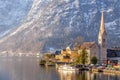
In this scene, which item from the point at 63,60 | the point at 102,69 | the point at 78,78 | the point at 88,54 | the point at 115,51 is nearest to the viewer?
the point at 78,78

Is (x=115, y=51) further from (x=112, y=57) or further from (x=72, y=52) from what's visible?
(x=72, y=52)

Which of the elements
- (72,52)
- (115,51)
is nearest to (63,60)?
(72,52)

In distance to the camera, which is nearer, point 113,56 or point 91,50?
point 91,50

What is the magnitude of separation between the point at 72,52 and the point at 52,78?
68.7 metres

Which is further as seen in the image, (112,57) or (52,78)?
(112,57)

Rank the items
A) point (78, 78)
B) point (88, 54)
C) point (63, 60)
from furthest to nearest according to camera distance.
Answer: point (63, 60) → point (88, 54) → point (78, 78)

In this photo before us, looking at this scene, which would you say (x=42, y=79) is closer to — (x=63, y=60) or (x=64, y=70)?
(x=64, y=70)

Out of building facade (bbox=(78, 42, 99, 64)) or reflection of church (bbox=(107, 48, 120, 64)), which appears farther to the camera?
reflection of church (bbox=(107, 48, 120, 64))

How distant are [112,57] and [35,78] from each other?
56829mm

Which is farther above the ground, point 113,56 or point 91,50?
point 91,50

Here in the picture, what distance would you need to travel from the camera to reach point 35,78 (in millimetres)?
126062

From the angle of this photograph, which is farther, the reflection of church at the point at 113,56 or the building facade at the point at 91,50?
the reflection of church at the point at 113,56

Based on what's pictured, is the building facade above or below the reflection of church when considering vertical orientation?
above

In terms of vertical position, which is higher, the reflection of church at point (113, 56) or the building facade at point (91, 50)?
the building facade at point (91, 50)
